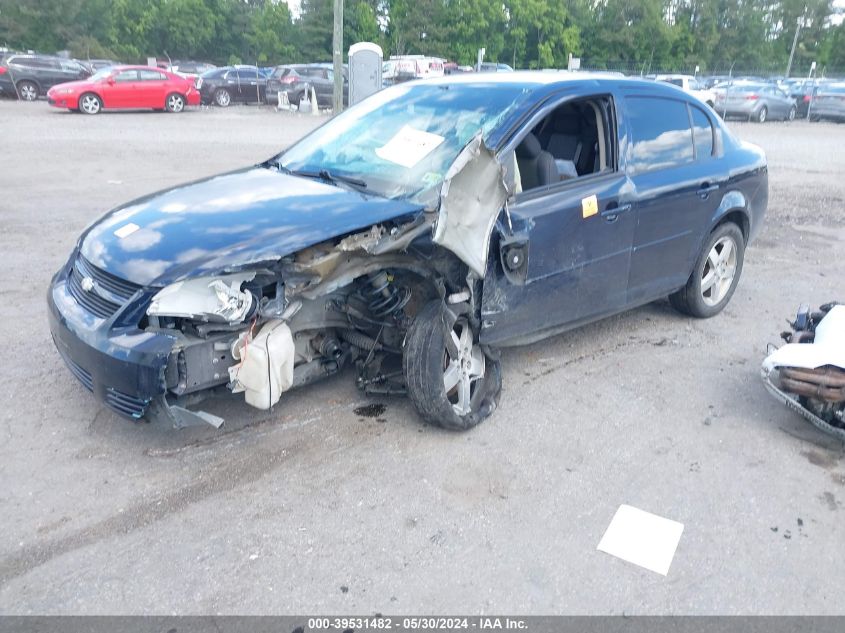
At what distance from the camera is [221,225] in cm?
356

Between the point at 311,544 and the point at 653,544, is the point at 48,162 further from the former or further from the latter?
the point at 653,544

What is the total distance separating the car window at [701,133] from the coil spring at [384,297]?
9.00 feet

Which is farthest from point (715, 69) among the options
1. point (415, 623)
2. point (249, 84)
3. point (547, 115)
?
point (415, 623)

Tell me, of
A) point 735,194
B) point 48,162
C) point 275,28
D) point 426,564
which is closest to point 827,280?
point 735,194

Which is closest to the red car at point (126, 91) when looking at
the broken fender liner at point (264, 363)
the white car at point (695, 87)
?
the white car at point (695, 87)

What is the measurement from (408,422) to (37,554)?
6.14ft

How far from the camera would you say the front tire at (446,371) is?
12.1ft

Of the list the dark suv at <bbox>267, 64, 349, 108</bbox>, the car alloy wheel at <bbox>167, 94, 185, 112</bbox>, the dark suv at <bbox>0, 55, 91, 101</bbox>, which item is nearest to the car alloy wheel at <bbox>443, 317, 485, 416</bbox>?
the car alloy wheel at <bbox>167, 94, 185, 112</bbox>

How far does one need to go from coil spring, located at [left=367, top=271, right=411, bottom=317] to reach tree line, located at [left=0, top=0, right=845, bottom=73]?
2051 inches

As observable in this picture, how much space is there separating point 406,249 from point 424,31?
5492 cm

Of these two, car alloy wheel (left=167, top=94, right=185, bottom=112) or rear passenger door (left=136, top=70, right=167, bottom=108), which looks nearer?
rear passenger door (left=136, top=70, right=167, bottom=108)

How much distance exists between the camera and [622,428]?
Result: 4074 millimetres

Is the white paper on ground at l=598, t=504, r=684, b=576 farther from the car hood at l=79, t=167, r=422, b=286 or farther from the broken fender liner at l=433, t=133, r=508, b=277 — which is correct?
the car hood at l=79, t=167, r=422, b=286

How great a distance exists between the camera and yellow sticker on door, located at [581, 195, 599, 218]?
429 centimetres
